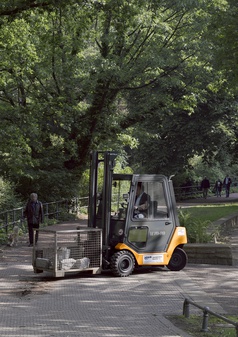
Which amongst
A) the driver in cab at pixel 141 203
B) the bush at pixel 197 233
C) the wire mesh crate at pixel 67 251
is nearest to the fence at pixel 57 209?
the bush at pixel 197 233

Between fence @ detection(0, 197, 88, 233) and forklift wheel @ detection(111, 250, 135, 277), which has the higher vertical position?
fence @ detection(0, 197, 88, 233)

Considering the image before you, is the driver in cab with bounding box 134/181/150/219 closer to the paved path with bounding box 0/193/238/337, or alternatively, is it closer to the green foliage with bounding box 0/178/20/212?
the paved path with bounding box 0/193/238/337

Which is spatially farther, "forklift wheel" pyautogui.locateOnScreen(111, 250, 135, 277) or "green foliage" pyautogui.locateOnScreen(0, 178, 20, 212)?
"green foliage" pyautogui.locateOnScreen(0, 178, 20, 212)

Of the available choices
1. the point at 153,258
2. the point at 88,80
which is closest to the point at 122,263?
the point at 153,258

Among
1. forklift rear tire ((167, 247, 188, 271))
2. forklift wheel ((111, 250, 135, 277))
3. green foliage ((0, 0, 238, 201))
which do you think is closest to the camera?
forklift wheel ((111, 250, 135, 277))

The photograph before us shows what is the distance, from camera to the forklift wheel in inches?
592

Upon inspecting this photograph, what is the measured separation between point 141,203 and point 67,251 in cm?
221

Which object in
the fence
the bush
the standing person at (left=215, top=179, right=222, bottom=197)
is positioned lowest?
the bush

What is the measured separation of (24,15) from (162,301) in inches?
360

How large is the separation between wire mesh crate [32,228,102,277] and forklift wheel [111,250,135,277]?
1.12 ft

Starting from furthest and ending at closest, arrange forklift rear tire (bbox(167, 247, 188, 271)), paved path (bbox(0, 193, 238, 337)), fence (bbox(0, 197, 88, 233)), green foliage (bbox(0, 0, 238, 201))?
1. fence (bbox(0, 197, 88, 233))
2. green foliage (bbox(0, 0, 238, 201))
3. forklift rear tire (bbox(167, 247, 188, 271))
4. paved path (bbox(0, 193, 238, 337))

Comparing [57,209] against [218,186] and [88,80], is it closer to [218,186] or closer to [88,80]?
[88,80]

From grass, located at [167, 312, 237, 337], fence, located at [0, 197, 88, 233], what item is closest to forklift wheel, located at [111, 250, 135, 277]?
grass, located at [167, 312, 237, 337]

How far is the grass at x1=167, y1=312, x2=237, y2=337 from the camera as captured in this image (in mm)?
9766
